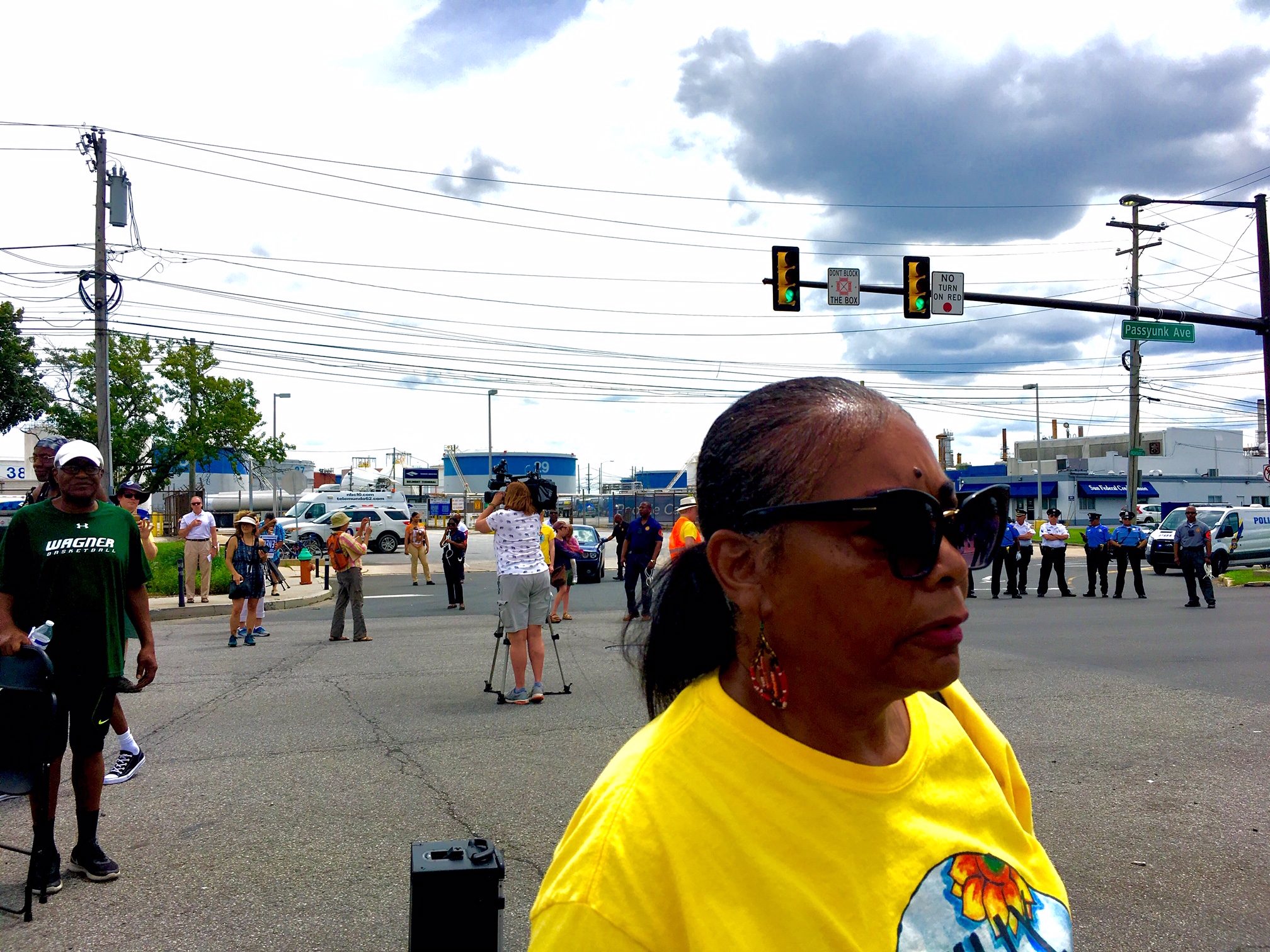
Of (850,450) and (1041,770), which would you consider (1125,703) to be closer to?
(1041,770)

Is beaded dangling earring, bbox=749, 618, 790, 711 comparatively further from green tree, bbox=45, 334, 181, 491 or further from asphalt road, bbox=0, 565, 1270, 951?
green tree, bbox=45, 334, 181, 491

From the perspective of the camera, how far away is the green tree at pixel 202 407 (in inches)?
1358

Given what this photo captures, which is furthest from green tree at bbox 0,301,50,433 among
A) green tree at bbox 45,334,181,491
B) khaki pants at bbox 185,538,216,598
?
khaki pants at bbox 185,538,216,598

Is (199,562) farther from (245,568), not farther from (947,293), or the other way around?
(947,293)

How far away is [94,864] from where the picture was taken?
14.5ft

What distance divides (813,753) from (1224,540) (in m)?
27.9

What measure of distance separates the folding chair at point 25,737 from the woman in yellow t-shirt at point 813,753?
12.3 feet

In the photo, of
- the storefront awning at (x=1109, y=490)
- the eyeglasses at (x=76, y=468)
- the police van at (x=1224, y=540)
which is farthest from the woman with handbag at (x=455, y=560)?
the storefront awning at (x=1109, y=490)

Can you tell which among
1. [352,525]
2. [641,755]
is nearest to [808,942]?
[641,755]

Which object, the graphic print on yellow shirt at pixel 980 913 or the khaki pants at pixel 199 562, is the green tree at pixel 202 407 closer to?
the khaki pants at pixel 199 562

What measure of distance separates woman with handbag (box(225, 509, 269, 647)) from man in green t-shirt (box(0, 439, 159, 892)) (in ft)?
24.9

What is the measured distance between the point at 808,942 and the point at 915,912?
0.21 meters

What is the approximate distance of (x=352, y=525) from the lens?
117 feet

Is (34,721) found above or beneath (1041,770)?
→ above
